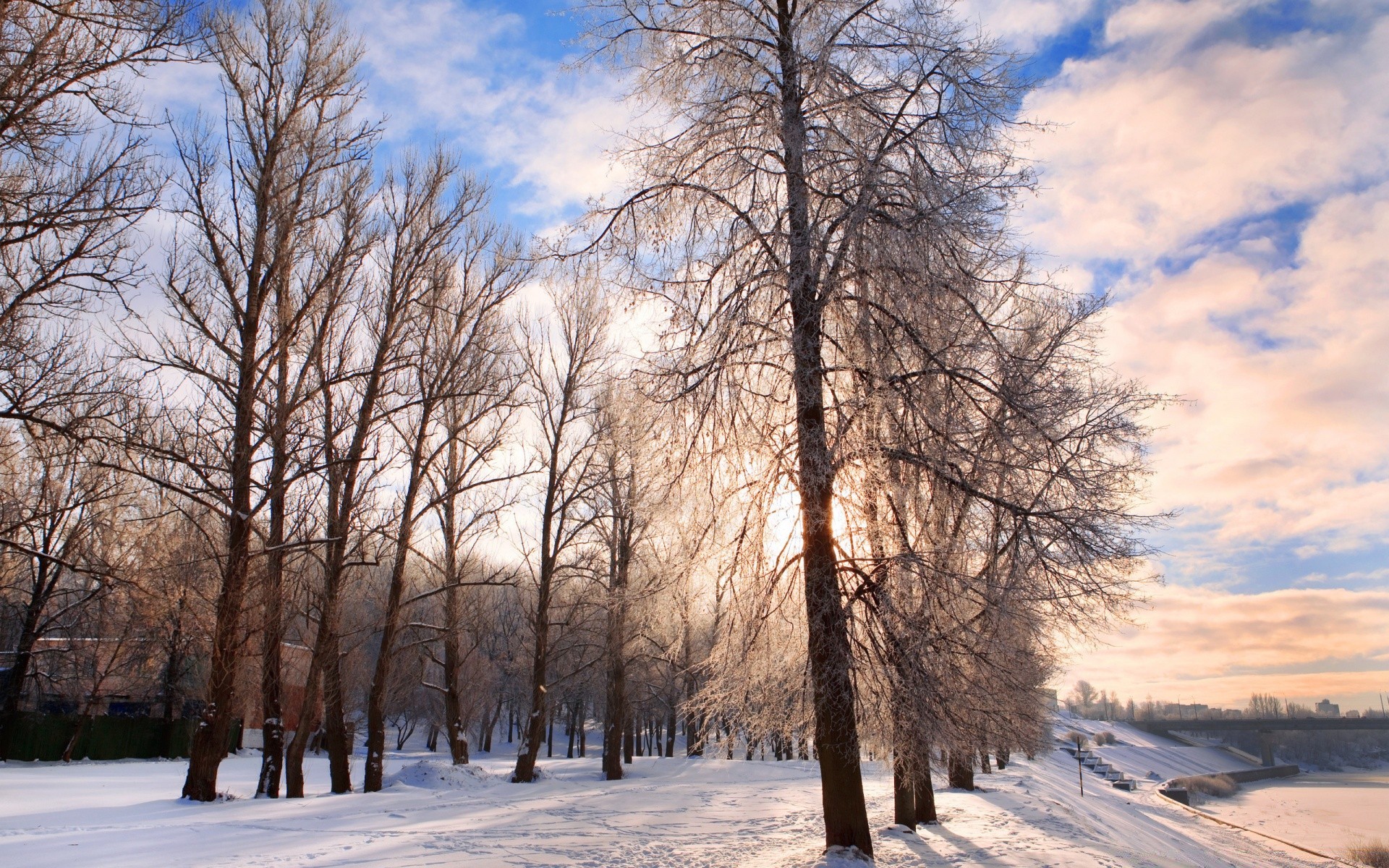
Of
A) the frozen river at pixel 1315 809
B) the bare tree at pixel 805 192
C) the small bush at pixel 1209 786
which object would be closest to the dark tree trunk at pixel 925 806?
the bare tree at pixel 805 192

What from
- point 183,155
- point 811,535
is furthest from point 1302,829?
point 183,155

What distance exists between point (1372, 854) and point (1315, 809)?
23.3 meters

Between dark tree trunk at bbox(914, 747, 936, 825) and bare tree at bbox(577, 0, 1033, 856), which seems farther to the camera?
dark tree trunk at bbox(914, 747, 936, 825)

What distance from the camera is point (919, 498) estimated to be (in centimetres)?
858

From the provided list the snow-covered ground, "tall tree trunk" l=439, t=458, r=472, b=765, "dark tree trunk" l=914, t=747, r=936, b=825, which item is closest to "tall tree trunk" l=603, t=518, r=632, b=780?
the snow-covered ground

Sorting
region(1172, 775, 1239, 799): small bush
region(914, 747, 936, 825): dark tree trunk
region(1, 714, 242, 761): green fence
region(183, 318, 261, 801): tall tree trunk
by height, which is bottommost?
region(1172, 775, 1239, 799): small bush

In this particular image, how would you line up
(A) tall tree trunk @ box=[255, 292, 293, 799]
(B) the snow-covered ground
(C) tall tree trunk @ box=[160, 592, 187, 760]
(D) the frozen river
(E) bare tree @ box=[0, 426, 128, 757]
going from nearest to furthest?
1. (B) the snow-covered ground
2. (E) bare tree @ box=[0, 426, 128, 757]
3. (A) tall tree trunk @ box=[255, 292, 293, 799]
4. (D) the frozen river
5. (C) tall tree trunk @ box=[160, 592, 187, 760]

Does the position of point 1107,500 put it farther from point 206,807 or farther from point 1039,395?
point 206,807

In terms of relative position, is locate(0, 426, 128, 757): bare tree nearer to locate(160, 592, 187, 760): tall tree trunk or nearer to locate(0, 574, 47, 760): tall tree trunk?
locate(0, 574, 47, 760): tall tree trunk

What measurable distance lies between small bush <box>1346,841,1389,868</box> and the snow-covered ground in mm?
5416

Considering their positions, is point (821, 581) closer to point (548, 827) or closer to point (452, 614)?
point (548, 827)

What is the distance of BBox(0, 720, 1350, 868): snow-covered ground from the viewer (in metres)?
8.27

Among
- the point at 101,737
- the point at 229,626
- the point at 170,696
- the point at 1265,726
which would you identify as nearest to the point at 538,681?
the point at 229,626

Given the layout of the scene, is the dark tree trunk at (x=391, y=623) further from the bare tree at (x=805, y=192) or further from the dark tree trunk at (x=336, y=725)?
the bare tree at (x=805, y=192)
